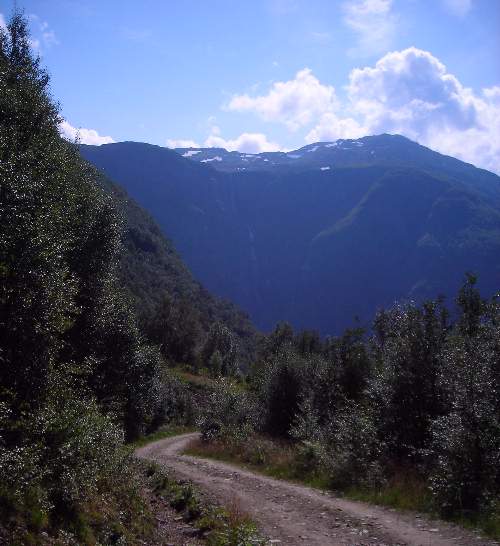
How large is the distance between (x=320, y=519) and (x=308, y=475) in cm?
663

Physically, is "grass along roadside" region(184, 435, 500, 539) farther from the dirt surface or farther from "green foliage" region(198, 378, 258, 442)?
"green foliage" region(198, 378, 258, 442)

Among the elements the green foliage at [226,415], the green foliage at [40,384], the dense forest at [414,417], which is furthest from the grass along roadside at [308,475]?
the green foliage at [40,384]

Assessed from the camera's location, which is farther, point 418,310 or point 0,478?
point 418,310

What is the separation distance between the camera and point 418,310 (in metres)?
21.8

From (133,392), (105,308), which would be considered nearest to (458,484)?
(105,308)

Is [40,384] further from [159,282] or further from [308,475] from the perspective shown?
[159,282]

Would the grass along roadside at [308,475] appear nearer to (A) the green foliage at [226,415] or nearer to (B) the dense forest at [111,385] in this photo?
(B) the dense forest at [111,385]

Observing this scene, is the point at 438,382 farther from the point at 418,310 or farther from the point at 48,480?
the point at 48,480

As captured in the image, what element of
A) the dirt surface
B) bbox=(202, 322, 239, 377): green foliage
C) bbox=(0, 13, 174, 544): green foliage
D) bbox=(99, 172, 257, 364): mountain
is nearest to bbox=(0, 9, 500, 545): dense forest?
bbox=(0, 13, 174, 544): green foliage

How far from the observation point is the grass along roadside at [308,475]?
1320cm

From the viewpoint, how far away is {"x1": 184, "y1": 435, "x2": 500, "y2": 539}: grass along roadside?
13.2m

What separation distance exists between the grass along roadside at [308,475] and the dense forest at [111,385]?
0.64 feet

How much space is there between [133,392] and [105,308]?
9510mm

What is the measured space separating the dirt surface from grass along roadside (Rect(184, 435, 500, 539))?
1.54 feet
